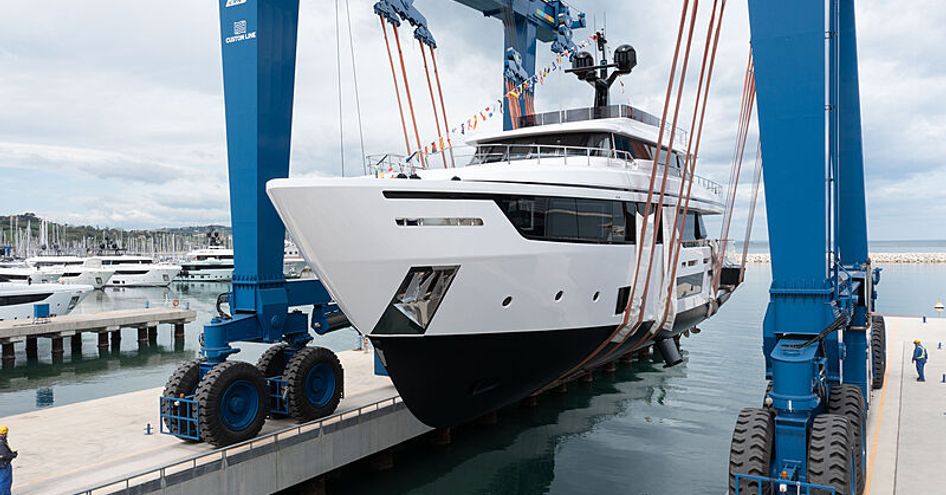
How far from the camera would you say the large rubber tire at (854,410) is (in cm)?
852

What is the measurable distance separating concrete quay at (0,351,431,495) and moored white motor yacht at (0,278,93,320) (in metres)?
22.7

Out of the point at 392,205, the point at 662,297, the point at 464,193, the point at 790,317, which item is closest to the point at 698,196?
the point at 662,297

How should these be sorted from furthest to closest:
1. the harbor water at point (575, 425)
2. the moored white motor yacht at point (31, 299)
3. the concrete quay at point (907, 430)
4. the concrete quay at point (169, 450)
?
1. the moored white motor yacht at point (31, 299)
2. the harbor water at point (575, 425)
3. the concrete quay at point (907, 430)
4. the concrete quay at point (169, 450)

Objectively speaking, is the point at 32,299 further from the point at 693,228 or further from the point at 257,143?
the point at 693,228

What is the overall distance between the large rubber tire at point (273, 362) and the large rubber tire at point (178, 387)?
1584 millimetres

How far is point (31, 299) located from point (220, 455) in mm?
28786

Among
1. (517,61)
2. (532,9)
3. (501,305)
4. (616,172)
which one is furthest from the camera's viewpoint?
(532,9)

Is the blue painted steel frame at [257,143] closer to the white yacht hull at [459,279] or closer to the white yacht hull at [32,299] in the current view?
the white yacht hull at [459,279]

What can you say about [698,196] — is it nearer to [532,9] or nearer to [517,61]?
[517,61]

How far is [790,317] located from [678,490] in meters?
5.55

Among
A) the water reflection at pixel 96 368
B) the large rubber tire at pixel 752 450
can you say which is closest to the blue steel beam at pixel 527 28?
the large rubber tire at pixel 752 450

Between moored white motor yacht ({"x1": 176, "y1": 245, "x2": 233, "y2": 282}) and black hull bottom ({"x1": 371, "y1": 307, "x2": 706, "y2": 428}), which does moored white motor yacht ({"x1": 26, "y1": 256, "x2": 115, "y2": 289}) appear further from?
black hull bottom ({"x1": 371, "y1": 307, "x2": 706, "y2": 428})

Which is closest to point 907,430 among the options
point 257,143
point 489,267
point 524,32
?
point 489,267

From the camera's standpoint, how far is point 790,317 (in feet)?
28.3
